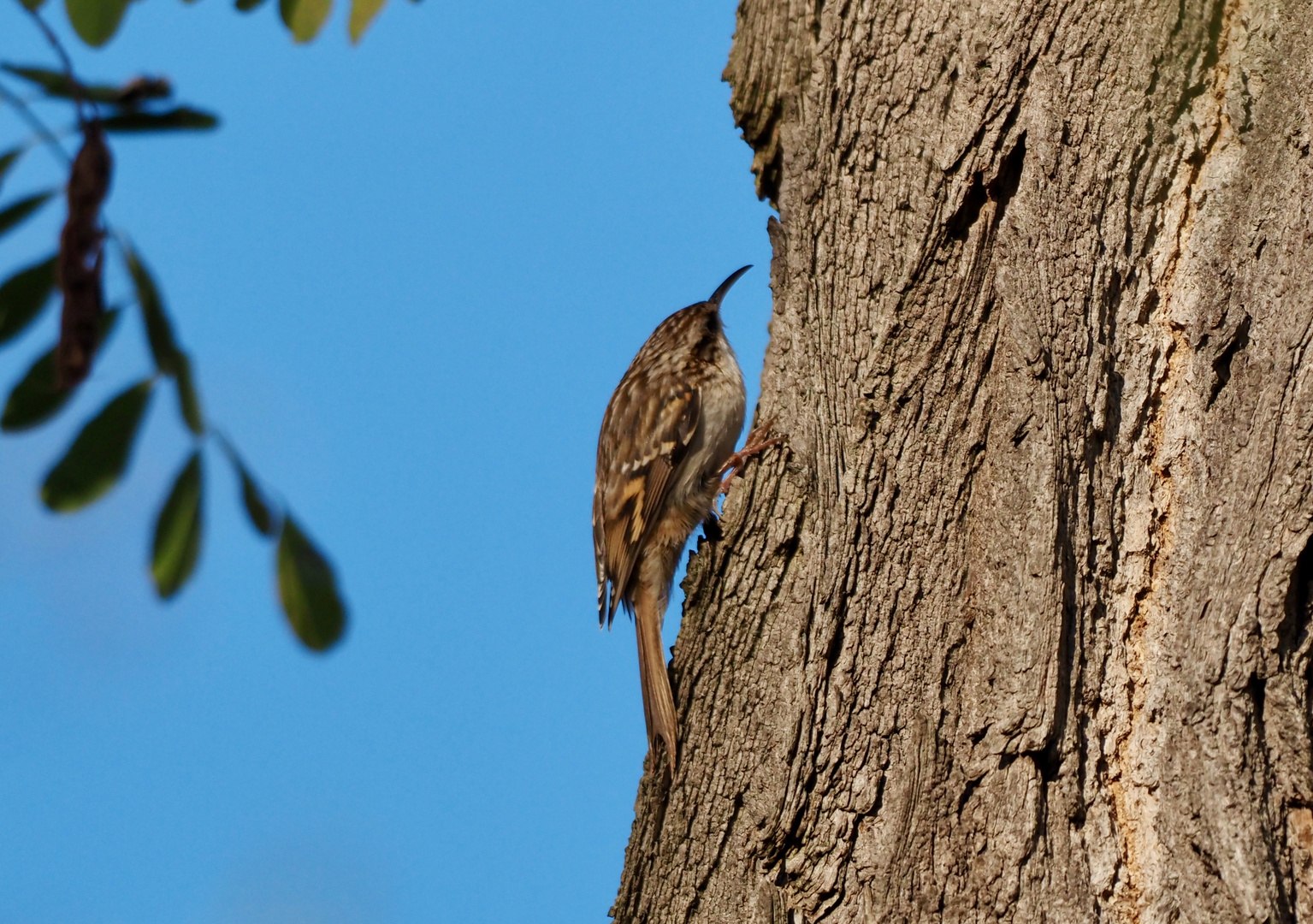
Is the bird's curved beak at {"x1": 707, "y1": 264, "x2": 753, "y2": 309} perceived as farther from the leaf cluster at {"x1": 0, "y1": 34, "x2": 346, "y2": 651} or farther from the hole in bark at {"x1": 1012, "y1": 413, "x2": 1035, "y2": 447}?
the leaf cluster at {"x1": 0, "y1": 34, "x2": 346, "y2": 651}

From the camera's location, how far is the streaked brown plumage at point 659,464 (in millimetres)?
4035

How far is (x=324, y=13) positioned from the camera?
1668 millimetres

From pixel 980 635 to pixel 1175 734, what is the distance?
0.43 metres

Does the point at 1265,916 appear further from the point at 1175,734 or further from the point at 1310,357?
the point at 1310,357

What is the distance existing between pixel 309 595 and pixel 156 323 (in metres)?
0.31

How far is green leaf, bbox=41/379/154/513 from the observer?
124 cm

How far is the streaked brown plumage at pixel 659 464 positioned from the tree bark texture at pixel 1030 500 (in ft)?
2.81

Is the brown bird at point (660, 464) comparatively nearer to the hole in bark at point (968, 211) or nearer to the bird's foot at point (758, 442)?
the bird's foot at point (758, 442)

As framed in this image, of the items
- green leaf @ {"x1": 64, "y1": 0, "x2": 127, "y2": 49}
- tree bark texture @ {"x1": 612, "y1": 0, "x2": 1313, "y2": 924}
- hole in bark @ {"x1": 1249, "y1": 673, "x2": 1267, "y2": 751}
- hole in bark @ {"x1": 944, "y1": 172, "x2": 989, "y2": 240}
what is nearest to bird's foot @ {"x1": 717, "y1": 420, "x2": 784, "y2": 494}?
tree bark texture @ {"x1": 612, "y1": 0, "x2": 1313, "y2": 924}

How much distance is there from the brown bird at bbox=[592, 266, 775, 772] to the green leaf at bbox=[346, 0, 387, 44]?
1953 millimetres

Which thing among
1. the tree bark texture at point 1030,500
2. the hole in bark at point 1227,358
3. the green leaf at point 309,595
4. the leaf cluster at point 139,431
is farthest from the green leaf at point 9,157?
the hole in bark at point 1227,358

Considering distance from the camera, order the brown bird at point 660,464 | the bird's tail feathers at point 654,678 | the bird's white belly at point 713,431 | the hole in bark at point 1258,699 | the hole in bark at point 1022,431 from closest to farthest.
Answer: the hole in bark at point 1258,699, the hole in bark at point 1022,431, the bird's tail feathers at point 654,678, the brown bird at point 660,464, the bird's white belly at point 713,431

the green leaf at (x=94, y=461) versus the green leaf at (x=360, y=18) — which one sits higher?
the green leaf at (x=360, y=18)

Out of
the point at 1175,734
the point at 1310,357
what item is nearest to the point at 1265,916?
the point at 1175,734
